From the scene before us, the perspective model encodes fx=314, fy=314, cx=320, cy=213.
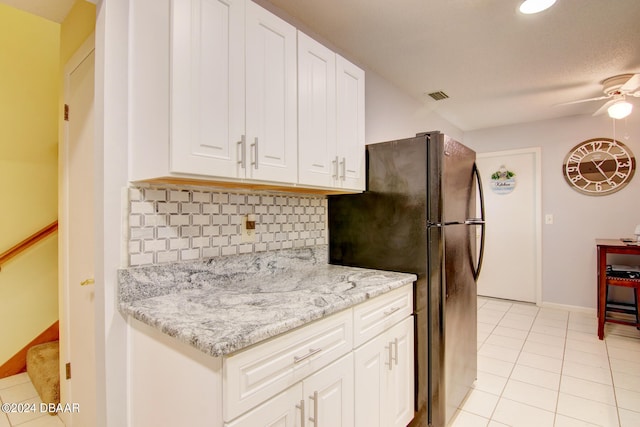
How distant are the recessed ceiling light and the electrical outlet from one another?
1952mm

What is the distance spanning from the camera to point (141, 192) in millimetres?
1267

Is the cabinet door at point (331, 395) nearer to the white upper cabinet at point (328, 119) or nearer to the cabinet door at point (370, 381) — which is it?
the cabinet door at point (370, 381)

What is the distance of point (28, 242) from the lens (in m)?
2.42

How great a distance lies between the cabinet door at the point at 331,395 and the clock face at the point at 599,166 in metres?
4.10

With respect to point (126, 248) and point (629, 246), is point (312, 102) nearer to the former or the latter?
point (126, 248)

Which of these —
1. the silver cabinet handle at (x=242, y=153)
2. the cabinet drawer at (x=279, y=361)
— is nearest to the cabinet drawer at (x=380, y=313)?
the cabinet drawer at (x=279, y=361)

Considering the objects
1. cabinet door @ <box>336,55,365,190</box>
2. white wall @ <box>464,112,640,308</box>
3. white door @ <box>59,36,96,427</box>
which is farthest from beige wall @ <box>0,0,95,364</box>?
white wall @ <box>464,112,640,308</box>

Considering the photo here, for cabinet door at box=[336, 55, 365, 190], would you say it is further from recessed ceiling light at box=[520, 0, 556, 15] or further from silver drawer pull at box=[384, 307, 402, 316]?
recessed ceiling light at box=[520, 0, 556, 15]

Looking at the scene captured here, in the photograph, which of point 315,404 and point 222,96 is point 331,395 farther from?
point 222,96

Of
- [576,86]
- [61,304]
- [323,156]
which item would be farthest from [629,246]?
[61,304]

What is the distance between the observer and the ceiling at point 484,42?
6.18 feet

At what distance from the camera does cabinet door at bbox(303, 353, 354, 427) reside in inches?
42.7

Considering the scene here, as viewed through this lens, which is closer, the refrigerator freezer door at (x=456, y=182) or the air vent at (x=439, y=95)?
the refrigerator freezer door at (x=456, y=182)

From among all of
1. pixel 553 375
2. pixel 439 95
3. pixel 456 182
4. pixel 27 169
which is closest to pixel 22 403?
pixel 27 169
